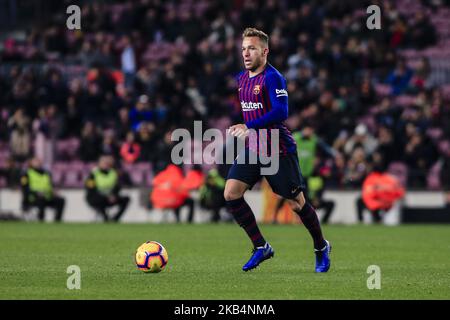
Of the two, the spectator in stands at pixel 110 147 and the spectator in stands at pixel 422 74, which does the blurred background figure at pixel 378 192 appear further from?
the spectator in stands at pixel 110 147

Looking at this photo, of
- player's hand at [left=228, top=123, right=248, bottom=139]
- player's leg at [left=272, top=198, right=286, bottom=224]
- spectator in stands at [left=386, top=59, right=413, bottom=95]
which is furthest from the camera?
spectator in stands at [left=386, top=59, right=413, bottom=95]

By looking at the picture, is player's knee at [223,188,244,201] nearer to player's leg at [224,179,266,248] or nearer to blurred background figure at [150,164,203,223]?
player's leg at [224,179,266,248]

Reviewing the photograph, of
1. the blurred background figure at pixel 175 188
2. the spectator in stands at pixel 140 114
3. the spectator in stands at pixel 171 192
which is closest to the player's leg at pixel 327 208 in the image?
the blurred background figure at pixel 175 188

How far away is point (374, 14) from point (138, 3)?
7093 mm

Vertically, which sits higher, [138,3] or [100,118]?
[138,3]

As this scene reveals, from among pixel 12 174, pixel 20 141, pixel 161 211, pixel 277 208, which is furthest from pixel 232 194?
pixel 20 141

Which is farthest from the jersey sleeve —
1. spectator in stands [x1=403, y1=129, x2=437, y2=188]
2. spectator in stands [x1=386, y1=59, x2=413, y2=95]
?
spectator in stands [x1=386, y1=59, x2=413, y2=95]

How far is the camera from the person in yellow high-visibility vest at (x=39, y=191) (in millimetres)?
23906

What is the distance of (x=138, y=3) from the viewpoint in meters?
30.7

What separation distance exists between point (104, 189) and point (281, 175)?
44.2ft

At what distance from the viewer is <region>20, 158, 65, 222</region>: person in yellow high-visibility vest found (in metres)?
23.9

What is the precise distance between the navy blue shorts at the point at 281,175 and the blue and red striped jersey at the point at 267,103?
0.13 m
